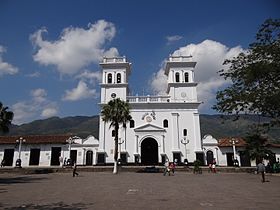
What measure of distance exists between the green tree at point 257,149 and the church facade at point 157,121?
1080 centimetres

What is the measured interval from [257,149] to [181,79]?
59.5 ft

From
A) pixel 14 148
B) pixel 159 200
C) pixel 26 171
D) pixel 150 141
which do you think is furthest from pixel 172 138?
pixel 159 200

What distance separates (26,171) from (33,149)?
14.3 meters

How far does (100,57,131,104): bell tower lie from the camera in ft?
148

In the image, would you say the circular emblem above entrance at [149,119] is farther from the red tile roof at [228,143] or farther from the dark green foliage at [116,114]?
the dark green foliage at [116,114]

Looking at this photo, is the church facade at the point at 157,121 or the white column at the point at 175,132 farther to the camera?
the white column at the point at 175,132

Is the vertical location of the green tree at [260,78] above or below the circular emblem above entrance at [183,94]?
below

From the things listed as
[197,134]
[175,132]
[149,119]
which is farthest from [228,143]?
[149,119]

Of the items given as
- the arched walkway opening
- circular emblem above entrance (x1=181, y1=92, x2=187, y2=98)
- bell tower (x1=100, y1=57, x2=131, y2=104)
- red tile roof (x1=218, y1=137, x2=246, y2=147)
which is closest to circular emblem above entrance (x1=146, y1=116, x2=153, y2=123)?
bell tower (x1=100, y1=57, x2=131, y2=104)

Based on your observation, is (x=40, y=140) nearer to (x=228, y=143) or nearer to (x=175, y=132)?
(x=175, y=132)

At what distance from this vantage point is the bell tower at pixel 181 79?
44781 mm

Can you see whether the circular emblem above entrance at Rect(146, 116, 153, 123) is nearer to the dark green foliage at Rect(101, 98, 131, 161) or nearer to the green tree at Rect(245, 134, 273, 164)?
the dark green foliage at Rect(101, 98, 131, 161)

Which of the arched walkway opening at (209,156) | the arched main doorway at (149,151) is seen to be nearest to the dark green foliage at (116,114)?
the arched main doorway at (149,151)

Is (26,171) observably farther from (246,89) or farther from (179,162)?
(246,89)
